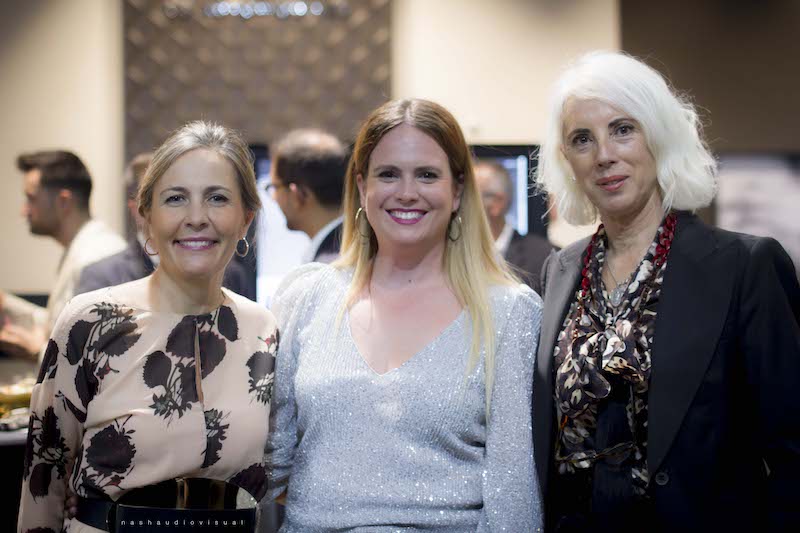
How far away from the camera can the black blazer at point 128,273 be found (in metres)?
3.26

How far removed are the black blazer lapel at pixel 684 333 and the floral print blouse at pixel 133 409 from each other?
862 millimetres

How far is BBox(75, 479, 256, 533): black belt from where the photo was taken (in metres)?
1.78

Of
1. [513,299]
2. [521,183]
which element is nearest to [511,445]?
[513,299]

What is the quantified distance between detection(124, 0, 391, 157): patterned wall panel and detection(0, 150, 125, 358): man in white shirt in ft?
3.65

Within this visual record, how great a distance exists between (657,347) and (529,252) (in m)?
1.29

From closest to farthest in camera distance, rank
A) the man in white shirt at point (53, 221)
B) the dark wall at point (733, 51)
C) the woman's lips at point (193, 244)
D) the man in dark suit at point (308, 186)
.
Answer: the woman's lips at point (193, 244)
the man in dark suit at point (308, 186)
the man in white shirt at point (53, 221)
the dark wall at point (733, 51)

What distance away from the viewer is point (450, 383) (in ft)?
6.72

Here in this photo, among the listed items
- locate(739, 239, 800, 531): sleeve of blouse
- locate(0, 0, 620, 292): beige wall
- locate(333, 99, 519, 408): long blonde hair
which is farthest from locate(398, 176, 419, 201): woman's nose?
locate(0, 0, 620, 292): beige wall

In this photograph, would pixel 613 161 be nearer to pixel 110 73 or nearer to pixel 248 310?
pixel 248 310

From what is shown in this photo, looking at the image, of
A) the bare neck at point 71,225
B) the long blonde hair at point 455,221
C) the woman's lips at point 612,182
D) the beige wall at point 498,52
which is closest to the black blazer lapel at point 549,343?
the long blonde hair at point 455,221

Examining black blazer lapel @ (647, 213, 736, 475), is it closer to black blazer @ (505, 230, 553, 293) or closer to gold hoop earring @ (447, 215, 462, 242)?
gold hoop earring @ (447, 215, 462, 242)

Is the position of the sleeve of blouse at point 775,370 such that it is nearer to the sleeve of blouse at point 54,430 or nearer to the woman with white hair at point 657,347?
the woman with white hair at point 657,347

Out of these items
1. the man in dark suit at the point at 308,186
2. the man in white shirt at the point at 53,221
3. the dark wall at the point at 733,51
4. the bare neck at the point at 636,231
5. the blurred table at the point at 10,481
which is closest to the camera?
the bare neck at the point at 636,231

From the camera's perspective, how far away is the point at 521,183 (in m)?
2.99
